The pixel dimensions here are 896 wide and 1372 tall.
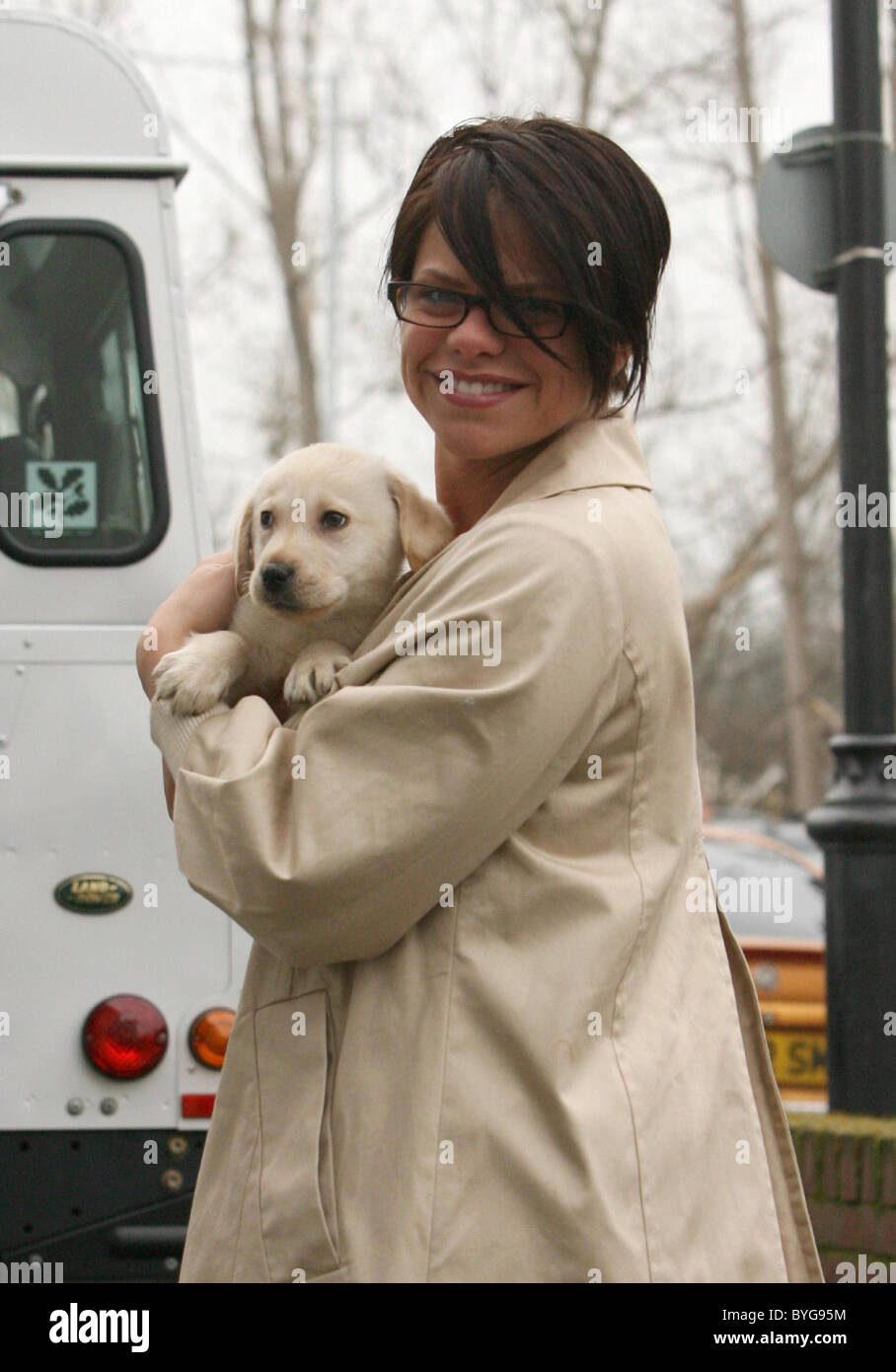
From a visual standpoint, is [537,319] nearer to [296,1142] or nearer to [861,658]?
[296,1142]

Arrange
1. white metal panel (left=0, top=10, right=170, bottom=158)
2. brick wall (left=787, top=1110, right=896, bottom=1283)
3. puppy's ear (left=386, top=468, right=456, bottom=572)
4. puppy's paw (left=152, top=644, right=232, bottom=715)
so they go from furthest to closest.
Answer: brick wall (left=787, top=1110, right=896, bottom=1283) → white metal panel (left=0, top=10, right=170, bottom=158) → puppy's ear (left=386, top=468, right=456, bottom=572) → puppy's paw (left=152, top=644, right=232, bottom=715)

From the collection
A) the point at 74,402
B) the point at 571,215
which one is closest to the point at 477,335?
the point at 571,215

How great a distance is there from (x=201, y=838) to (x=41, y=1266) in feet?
6.82

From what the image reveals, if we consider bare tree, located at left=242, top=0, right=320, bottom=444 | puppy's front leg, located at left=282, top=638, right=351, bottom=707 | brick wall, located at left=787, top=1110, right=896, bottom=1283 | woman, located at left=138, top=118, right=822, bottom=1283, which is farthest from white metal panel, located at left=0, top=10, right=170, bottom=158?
bare tree, located at left=242, top=0, right=320, bottom=444

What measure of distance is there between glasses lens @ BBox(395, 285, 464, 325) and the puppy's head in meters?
0.49

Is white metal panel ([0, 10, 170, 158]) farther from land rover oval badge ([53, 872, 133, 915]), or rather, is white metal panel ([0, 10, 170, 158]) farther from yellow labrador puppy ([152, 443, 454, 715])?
land rover oval badge ([53, 872, 133, 915])

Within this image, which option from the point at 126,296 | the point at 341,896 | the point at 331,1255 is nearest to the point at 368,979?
the point at 341,896

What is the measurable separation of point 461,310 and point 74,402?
7.43ft

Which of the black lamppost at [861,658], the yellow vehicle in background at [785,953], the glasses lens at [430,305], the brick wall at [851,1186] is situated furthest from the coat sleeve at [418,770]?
the yellow vehicle in background at [785,953]

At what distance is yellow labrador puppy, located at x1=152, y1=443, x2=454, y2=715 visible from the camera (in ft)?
8.86

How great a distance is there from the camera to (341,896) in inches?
76.1

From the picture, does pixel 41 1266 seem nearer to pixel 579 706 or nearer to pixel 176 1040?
pixel 176 1040

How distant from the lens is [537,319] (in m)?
2.19
